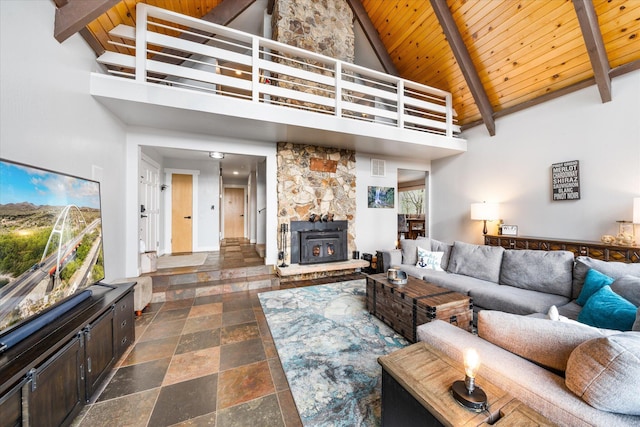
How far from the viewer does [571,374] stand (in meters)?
0.88

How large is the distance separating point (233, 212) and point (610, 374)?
8.75 m

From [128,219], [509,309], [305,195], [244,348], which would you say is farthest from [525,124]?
[128,219]

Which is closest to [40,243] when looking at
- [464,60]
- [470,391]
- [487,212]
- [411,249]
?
[470,391]

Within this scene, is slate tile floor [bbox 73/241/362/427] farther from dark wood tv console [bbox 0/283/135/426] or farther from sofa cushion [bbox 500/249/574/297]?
sofa cushion [bbox 500/249/574/297]

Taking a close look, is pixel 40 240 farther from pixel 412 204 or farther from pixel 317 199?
pixel 412 204

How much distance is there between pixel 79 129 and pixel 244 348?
2.72 meters

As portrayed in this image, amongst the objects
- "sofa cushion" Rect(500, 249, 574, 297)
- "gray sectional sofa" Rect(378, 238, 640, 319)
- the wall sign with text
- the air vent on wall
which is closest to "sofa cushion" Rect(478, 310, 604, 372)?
"gray sectional sofa" Rect(378, 238, 640, 319)

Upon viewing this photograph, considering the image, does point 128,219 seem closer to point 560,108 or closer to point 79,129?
point 79,129

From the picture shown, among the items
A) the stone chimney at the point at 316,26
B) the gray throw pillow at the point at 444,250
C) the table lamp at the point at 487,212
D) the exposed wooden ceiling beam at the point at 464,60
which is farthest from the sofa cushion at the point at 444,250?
the stone chimney at the point at 316,26

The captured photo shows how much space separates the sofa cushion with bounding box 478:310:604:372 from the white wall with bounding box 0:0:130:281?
3120mm

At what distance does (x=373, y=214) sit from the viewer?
534cm

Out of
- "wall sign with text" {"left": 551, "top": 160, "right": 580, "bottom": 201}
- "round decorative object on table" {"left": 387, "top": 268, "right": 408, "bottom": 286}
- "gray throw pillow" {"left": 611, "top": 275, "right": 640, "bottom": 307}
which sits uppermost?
"wall sign with text" {"left": 551, "top": 160, "right": 580, "bottom": 201}

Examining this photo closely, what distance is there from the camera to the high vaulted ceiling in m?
2.72

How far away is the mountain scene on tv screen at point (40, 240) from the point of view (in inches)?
49.6
